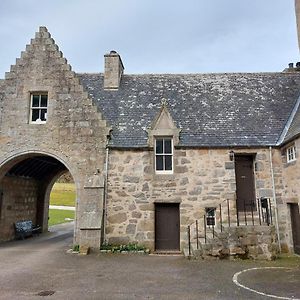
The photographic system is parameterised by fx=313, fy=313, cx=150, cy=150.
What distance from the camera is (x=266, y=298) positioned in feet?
22.2

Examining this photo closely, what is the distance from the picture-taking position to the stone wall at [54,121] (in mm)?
13914

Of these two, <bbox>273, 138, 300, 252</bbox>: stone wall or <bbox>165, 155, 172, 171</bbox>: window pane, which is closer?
<bbox>273, 138, 300, 252</bbox>: stone wall

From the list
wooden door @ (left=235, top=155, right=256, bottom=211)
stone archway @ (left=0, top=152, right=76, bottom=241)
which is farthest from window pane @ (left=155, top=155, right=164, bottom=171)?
stone archway @ (left=0, top=152, right=76, bottom=241)

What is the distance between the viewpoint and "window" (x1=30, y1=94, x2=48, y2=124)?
575 inches

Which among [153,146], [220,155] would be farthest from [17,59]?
[220,155]

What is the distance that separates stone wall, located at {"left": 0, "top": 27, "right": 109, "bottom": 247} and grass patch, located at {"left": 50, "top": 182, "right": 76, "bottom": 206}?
35.1 m

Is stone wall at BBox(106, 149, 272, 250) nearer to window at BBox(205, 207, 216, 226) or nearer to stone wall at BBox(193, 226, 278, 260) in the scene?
window at BBox(205, 207, 216, 226)

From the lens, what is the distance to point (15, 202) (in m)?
17.4

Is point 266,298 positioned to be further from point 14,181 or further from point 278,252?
point 14,181

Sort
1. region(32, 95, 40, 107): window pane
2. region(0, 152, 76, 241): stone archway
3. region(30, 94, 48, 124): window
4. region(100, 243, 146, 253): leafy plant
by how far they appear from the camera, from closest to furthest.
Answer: region(100, 243, 146, 253): leafy plant, region(30, 94, 48, 124): window, region(32, 95, 40, 107): window pane, region(0, 152, 76, 241): stone archway

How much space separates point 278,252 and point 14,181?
1375 centimetres

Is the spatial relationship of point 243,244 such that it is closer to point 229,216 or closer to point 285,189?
point 229,216

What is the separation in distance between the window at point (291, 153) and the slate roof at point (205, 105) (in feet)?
2.50

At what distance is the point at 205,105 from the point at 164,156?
12.1 feet
